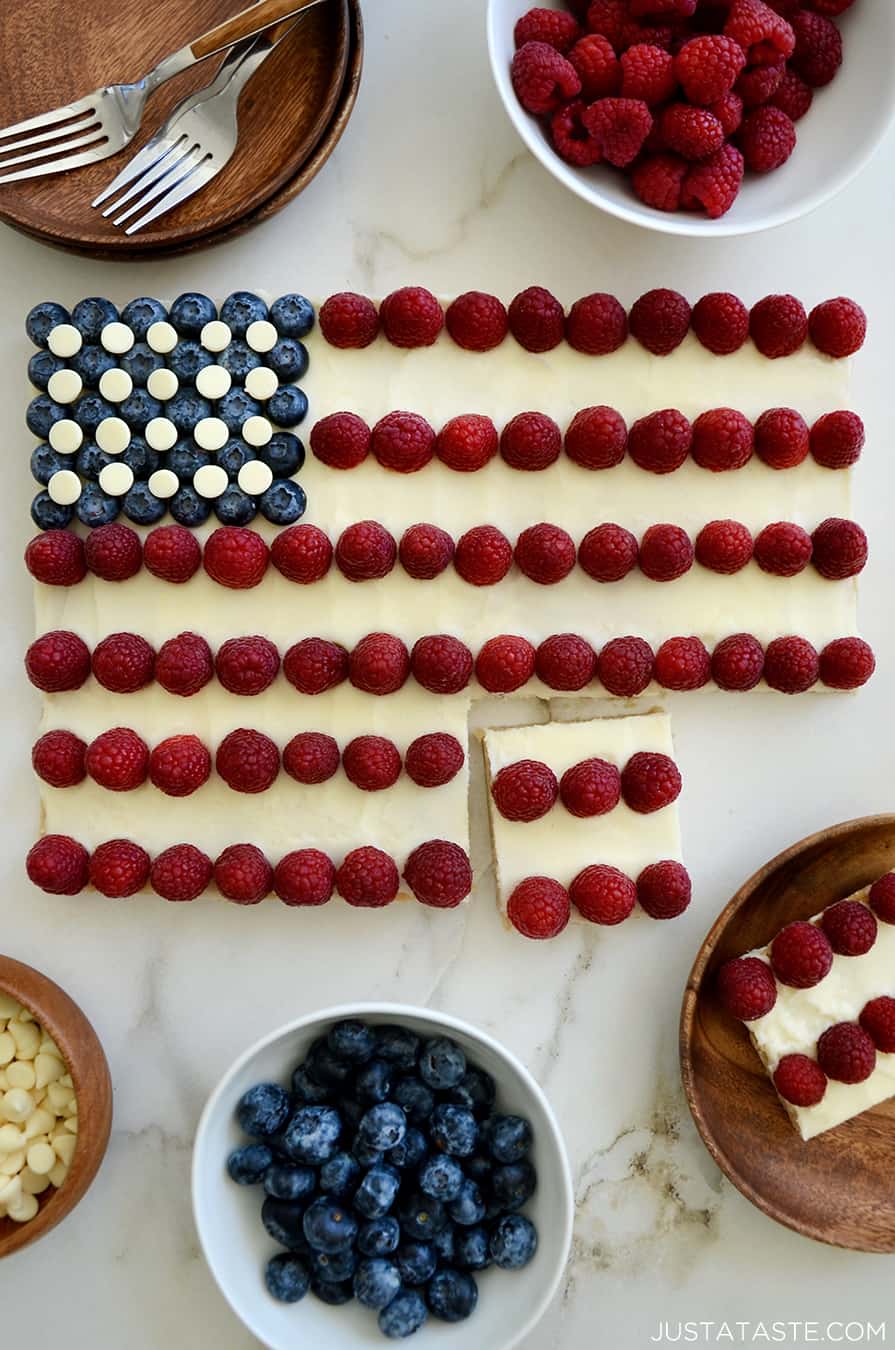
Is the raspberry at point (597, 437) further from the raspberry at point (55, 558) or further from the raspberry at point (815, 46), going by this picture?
the raspberry at point (55, 558)

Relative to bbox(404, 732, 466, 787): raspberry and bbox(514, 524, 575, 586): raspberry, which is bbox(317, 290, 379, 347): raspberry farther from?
bbox(404, 732, 466, 787): raspberry

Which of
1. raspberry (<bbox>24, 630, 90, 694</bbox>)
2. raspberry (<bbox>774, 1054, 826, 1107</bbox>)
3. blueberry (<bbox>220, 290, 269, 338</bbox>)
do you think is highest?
blueberry (<bbox>220, 290, 269, 338</bbox>)

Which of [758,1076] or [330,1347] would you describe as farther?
[758,1076]

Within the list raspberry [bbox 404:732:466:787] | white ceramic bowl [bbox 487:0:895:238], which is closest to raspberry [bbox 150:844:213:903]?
raspberry [bbox 404:732:466:787]

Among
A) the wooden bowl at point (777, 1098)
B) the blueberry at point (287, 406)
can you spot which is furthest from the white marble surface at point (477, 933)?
the blueberry at point (287, 406)

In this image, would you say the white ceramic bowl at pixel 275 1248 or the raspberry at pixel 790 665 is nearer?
the white ceramic bowl at pixel 275 1248

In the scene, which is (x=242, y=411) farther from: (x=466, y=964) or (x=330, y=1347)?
(x=330, y=1347)

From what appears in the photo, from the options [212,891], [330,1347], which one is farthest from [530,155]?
[330,1347]
